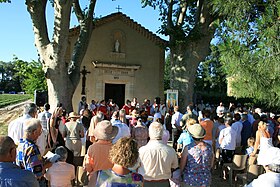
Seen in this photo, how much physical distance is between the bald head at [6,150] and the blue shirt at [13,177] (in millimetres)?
60

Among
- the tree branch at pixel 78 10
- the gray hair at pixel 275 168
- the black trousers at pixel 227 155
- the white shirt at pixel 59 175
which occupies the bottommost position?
the black trousers at pixel 227 155

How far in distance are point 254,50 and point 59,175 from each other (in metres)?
3.49

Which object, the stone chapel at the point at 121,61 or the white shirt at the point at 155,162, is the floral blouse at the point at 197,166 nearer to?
the white shirt at the point at 155,162

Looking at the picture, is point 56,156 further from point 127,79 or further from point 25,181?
point 127,79

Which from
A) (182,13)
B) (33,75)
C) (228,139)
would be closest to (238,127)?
(228,139)

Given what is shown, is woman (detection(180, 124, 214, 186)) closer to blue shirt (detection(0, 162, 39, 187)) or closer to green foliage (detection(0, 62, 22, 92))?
blue shirt (detection(0, 162, 39, 187))

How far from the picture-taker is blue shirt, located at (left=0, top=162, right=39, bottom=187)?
235 centimetres

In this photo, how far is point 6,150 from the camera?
254cm

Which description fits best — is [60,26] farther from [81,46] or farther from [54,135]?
[54,135]

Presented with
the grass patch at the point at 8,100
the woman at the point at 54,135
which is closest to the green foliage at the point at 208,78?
the grass patch at the point at 8,100

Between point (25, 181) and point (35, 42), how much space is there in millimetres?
11238

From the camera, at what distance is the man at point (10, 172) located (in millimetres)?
2359

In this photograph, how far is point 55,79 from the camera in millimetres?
12461

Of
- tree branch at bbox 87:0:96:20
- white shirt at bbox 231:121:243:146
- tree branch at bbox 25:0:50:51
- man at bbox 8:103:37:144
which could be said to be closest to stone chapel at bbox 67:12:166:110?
tree branch at bbox 87:0:96:20
